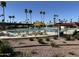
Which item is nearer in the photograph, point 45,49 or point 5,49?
point 5,49

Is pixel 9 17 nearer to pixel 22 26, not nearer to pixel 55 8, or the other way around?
pixel 22 26

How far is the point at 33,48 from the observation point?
57.0ft

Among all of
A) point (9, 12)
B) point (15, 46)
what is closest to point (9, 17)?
point (9, 12)

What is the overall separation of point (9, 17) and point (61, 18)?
232 cm

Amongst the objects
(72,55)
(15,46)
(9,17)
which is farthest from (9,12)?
(72,55)

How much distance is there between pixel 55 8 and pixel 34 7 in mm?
964

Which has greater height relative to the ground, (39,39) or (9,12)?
(9,12)

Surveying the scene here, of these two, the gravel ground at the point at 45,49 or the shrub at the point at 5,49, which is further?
the gravel ground at the point at 45,49

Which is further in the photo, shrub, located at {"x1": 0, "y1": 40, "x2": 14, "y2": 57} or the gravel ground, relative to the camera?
the gravel ground

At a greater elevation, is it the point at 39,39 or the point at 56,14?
the point at 56,14

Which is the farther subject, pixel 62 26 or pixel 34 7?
pixel 62 26

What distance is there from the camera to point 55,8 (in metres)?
16.8

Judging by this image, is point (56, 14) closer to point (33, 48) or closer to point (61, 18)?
point (61, 18)

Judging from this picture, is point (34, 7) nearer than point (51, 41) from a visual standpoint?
Yes
